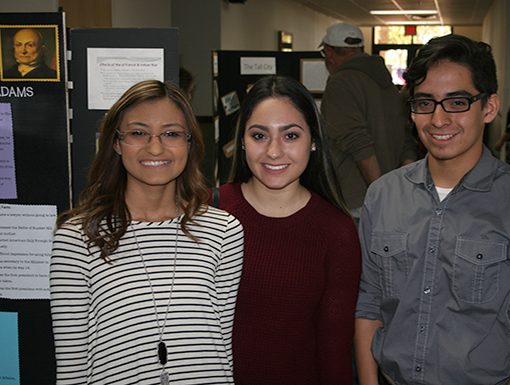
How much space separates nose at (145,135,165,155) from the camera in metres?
1.39

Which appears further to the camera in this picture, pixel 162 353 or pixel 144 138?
pixel 144 138

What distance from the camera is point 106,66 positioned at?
6.24 feet

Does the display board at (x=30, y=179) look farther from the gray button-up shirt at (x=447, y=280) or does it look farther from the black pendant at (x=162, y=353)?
the gray button-up shirt at (x=447, y=280)

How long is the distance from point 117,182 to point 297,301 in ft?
2.12

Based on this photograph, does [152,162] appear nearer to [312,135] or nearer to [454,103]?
[312,135]

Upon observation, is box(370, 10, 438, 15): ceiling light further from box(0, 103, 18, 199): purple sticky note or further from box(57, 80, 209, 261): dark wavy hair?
box(57, 80, 209, 261): dark wavy hair

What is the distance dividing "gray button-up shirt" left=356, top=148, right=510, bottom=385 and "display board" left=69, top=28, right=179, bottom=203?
99cm

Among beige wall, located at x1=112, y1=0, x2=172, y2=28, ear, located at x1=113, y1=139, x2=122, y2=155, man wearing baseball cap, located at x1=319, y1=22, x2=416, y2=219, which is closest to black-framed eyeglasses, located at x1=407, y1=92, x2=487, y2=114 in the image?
ear, located at x1=113, y1=139, x2=122, y2=155

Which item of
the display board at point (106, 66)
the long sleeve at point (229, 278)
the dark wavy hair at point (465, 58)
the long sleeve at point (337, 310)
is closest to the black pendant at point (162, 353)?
the long sleeve at point (229, 278)

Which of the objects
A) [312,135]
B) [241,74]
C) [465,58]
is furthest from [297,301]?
[241,74]

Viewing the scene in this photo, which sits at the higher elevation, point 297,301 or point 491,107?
point 491,107

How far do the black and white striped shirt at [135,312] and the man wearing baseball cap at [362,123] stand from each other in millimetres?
1404

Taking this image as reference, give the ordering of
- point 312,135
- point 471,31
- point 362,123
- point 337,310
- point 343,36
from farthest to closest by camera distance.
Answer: point 471,31
point 343,36
point 362,123
point 312,135
point 337,310

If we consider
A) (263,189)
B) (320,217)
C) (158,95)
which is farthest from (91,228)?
(320,217)
